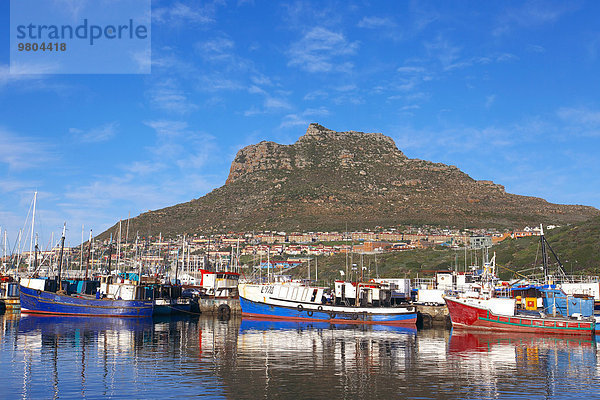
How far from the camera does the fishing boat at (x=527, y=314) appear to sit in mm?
49188

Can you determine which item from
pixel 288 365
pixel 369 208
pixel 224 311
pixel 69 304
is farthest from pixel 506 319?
pixel 369 208

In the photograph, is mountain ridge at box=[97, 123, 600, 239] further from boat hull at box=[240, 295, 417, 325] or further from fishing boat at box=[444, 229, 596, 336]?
fishing boat at box=[444, 229, 596, 336]

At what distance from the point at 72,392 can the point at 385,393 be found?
508 inches

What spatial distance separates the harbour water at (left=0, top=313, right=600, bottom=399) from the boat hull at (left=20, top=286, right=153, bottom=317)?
13860 mm

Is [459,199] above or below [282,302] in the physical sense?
above

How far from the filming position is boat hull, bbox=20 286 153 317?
210 ft

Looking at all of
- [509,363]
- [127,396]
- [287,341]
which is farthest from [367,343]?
[127,396]

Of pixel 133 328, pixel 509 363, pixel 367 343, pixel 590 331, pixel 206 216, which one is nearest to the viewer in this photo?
pixel 509 363

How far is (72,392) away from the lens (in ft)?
72.4

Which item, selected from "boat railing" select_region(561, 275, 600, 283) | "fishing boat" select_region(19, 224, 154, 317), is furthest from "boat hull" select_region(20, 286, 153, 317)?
"boat railing" select_region(561, 275, 600, 283)

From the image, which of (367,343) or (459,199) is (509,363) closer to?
(367,343)

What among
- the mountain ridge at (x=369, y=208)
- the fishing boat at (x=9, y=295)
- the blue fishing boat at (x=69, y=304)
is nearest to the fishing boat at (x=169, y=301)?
the blue fishing boat at (x=69, y=304)

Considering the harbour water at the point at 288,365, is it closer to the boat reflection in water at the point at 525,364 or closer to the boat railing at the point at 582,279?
the boat reflection in water at the point at 525,364

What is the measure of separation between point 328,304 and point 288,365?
32.6 m
